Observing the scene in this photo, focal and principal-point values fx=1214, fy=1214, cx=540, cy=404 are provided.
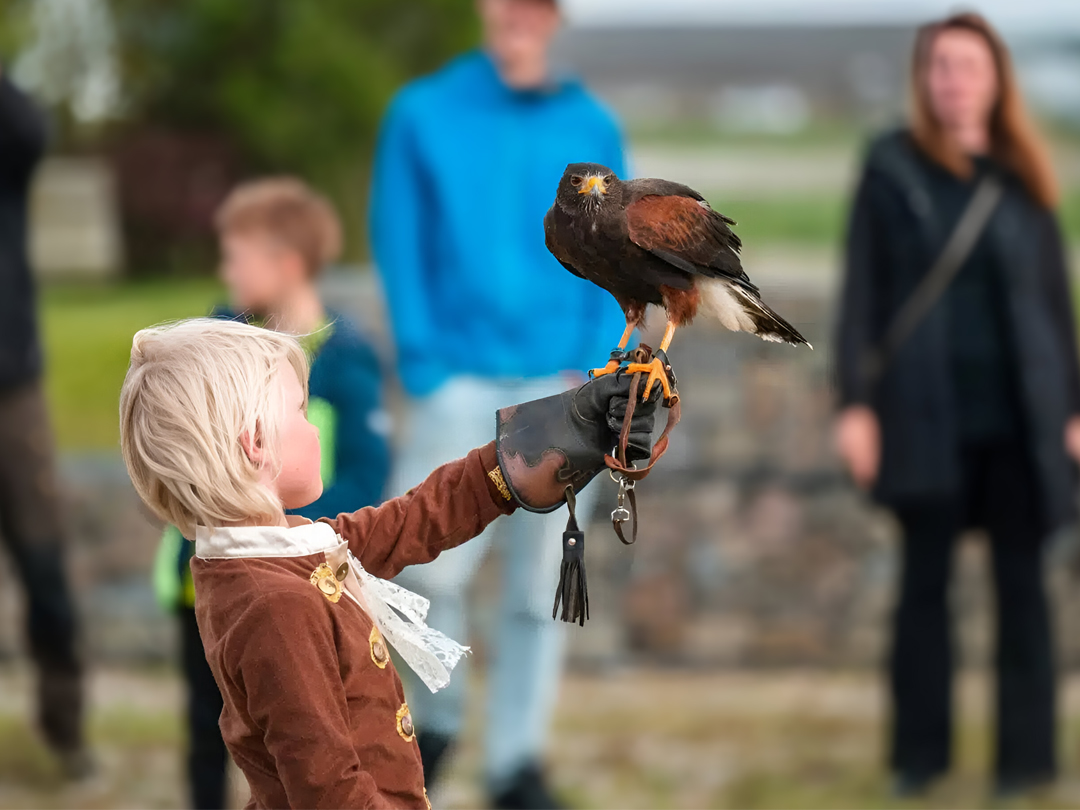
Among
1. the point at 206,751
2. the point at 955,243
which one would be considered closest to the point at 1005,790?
the point at 955,243

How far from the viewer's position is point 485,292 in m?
1.36

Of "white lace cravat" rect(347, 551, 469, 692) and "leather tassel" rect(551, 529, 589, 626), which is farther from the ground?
"leather tassel" rect(551, 529, 589, 626)

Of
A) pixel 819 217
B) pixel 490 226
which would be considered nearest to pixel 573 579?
pixel 490 226

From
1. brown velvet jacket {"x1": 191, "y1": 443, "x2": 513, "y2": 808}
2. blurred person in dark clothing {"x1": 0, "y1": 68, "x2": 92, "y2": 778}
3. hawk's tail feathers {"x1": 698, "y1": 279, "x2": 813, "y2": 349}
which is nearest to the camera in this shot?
brown velvet jacket {"x1": 191, "y1": 443, "x2": 513, "y2": 808}

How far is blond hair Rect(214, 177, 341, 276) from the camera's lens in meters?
1.88

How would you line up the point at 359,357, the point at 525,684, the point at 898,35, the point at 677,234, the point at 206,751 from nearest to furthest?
the point at 677,234 → the point at 359,357 → the point at 206,751 → the point at 525,684 → the point at 898,35

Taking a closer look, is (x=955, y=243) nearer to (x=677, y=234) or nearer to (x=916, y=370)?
(x=916, y=370)

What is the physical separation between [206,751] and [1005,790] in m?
1.73

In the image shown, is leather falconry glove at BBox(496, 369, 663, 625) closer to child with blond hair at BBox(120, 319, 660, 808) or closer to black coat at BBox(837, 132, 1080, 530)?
child with blond hair at BBox(120, 319, 660, 808)

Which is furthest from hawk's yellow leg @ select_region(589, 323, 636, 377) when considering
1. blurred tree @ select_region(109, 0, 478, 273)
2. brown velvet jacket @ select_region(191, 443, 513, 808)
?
blurred tree @ select_region(109, 0, 478, 273)

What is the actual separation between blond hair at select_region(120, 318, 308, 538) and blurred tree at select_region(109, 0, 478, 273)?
4.43 m

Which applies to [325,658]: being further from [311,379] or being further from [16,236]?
[16,236]

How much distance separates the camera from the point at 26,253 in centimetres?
267

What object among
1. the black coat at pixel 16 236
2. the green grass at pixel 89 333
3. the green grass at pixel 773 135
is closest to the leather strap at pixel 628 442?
the black coat at pixel 16 236
